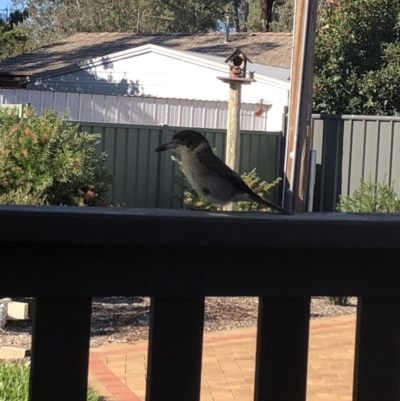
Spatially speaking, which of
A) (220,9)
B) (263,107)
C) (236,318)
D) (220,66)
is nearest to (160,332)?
(236,318)

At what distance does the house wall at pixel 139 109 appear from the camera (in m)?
17.1

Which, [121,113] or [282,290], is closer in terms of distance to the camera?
[282,290]

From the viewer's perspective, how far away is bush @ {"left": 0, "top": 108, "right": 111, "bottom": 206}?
9.34 metres

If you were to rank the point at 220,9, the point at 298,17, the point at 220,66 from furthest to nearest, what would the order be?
the point at 220,9
the point at 220,66
the point at 298,17

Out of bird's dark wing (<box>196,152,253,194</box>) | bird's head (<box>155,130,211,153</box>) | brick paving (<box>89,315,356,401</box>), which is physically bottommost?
brick paving (<box>89,315,356,401</box>)

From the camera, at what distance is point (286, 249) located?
A: 1.73 meters

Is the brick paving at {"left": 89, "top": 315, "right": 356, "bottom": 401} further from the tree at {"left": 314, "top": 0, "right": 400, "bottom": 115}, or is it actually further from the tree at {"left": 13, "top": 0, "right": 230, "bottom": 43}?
the tree at {"left": 13, "top": 0, "right": 230, "bottom": 43}

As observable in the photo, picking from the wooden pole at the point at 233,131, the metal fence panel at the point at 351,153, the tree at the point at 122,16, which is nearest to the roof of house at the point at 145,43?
the metal fence panel at the point at 351,153

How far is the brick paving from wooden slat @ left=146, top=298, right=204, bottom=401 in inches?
169

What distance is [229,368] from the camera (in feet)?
22.3

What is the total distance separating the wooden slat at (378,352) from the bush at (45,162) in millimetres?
7428

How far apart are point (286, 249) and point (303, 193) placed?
34.1 ft

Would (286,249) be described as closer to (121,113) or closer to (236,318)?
(236,318)

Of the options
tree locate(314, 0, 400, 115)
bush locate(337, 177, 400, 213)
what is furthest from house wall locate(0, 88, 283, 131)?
bush locate(337, 177, 400, 213)
